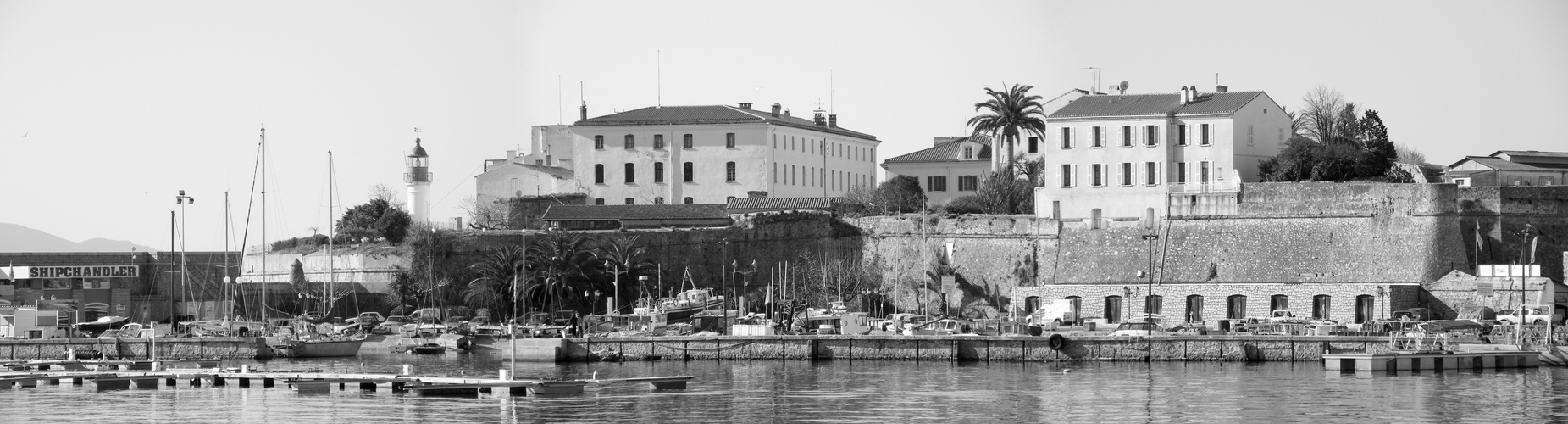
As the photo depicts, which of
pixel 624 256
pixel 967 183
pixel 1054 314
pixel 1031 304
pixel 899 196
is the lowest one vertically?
pixel 1054 314

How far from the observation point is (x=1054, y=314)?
66.4 meters

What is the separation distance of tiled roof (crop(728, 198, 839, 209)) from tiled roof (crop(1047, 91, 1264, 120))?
13025 mm

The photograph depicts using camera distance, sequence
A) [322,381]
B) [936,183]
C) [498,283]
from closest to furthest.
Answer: [322,381] → [498,283] → [936,183]

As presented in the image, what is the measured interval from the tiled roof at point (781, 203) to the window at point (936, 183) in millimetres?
6871

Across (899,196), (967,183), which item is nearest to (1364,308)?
(899,196)

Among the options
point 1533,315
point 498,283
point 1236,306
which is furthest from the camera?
point 498,283

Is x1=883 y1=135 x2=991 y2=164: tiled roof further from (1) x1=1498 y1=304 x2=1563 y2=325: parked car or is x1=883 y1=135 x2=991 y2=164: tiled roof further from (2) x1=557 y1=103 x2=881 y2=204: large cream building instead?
(1) x1=1498 y1=304 x2=1563 y2=325: parked car

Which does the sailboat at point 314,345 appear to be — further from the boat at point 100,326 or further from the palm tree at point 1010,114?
the palm tree at point 1010,114

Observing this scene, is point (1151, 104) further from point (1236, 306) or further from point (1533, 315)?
point (1533, 315)

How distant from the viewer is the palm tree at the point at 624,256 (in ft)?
233

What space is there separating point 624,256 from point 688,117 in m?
16.0

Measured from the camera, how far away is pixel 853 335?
58938mm

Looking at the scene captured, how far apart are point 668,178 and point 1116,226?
23.6 meters

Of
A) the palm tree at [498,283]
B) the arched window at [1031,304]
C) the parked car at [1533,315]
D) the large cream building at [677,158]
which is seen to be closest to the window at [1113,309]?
the arched window at [1031,304]
